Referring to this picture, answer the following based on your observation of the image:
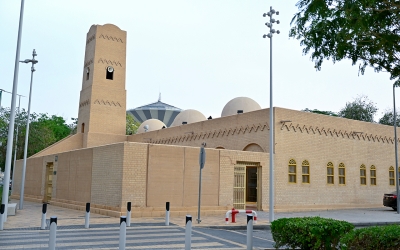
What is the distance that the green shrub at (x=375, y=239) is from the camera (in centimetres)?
721

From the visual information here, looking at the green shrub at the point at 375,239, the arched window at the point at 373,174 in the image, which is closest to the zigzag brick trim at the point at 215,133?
the arched window at the point at 373,174

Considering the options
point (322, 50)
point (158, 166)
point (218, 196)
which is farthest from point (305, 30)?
point (218, 196)

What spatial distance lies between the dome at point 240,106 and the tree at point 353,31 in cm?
2301

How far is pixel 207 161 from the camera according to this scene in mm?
20969

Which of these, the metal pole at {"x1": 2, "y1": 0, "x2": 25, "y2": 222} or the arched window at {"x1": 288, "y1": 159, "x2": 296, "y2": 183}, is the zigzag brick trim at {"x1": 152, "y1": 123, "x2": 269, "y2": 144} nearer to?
the arched window at {"x1": 288, "y1": 159, "x2": 296, "y2": 183}

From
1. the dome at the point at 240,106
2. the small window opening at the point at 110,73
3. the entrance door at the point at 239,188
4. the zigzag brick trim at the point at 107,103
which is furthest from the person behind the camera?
the small window opening at the point at 110,73

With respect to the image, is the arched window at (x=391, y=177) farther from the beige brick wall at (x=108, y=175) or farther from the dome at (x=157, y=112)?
the dome at (x=157, y=112)

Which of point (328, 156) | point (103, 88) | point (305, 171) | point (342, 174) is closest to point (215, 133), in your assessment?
point (305, 171)

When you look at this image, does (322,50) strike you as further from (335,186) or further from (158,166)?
(335,186)

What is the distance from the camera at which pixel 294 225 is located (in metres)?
9.16

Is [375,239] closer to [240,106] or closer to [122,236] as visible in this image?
[122,236]

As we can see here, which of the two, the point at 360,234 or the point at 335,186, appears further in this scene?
the point at 335,186

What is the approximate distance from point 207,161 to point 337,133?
10905mm

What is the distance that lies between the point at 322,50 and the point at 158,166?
38.3 ft
